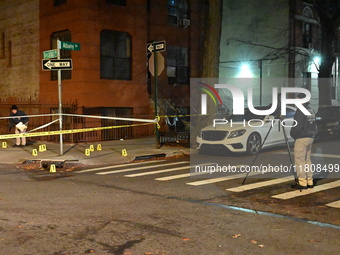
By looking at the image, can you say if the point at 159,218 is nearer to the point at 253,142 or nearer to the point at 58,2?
the point at 253,142

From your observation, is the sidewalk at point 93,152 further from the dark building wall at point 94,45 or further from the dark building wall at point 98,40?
the dark building wall at point 98,40

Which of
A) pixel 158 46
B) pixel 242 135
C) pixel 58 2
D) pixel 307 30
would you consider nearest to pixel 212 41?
pixel 158 46

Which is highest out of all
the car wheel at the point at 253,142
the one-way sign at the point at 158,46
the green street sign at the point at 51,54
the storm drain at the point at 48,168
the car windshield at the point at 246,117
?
the one-way sign at the point at 158,46

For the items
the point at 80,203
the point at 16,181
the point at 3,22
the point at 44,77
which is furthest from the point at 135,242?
the point at 3,22

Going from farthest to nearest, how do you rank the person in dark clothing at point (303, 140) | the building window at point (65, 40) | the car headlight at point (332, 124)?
the building window at point (65, 40), the car headlight at point (332, 124), the person in dark clothing at point (303, 140)

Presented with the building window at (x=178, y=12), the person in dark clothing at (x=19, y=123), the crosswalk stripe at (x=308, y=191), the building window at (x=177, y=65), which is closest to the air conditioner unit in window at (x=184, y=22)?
the building window at (x=178, y=12)

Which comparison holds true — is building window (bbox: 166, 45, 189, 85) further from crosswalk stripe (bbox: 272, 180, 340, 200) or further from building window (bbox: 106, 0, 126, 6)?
crosswalk stripe (bbox: 272, 180, 340, 200)

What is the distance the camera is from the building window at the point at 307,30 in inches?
1169

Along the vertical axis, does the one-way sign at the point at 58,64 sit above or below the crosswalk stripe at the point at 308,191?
above

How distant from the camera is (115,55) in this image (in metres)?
20.1

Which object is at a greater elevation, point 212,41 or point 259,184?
point 212,41

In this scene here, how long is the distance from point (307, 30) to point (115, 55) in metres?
15.7

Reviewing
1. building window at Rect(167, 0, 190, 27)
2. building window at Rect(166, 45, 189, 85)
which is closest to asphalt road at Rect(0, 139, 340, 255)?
building window at Rect(166, 45, 189, 85)

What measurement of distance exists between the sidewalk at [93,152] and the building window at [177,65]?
18.4 ft
